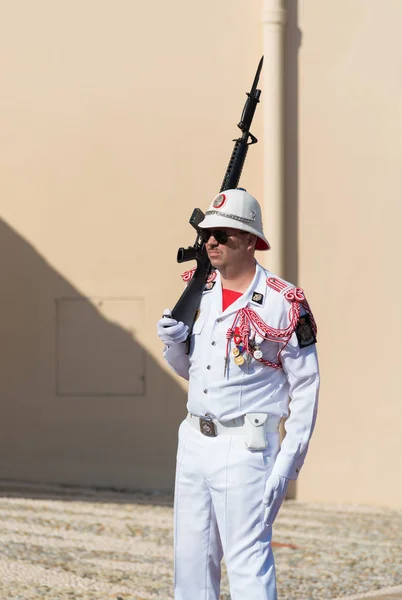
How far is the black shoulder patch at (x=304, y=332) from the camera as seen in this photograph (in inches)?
165

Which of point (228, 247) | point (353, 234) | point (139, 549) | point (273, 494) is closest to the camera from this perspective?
point (273, 494)

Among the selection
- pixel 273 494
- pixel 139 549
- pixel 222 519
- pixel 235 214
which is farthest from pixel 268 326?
pixel 139 549

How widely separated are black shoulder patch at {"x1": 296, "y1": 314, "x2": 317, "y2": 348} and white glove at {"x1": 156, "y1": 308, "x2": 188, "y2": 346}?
0.45 meters

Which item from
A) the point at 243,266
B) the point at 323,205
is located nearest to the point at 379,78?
the point at 323,205

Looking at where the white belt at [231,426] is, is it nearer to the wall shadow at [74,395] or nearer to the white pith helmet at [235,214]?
the white pith helmet at [235,214]

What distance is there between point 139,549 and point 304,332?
11.6 feet

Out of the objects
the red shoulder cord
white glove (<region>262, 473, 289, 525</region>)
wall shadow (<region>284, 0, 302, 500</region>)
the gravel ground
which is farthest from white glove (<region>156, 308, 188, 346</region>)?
wall shadow (<region>284, 0, 302, 500</region>)

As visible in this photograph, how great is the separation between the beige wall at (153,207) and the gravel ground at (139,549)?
71 cm

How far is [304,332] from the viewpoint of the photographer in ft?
13.8

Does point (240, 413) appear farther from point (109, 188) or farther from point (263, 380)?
point (109, 188)

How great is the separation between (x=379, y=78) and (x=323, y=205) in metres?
1.24

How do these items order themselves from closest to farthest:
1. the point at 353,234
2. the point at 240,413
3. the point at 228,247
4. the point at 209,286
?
the point at 240,413 → the point at 228,247 → the point at 209,286 → the point at 353,234

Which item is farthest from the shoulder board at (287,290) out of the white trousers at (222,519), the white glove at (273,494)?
the white glove at (273,494)

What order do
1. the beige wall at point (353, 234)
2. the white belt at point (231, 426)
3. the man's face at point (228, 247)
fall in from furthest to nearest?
the beige wall at point (353, 234)
the man's face at point (228, 247)
the white belt at point (231, 426)
